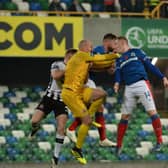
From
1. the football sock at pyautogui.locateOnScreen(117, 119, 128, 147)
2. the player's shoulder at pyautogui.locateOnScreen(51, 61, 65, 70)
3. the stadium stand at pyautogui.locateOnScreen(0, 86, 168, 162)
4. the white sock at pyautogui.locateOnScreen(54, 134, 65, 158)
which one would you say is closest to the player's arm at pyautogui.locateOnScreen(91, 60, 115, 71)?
the player's shoulder at pyautogui.locateOnScreen(51, 61, 65, 70)

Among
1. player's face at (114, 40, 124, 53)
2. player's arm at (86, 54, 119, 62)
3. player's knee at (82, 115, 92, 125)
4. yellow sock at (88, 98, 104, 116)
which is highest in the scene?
player's face at (114, 40, 124, 53)

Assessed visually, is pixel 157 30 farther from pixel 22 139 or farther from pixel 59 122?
pixel 59 122

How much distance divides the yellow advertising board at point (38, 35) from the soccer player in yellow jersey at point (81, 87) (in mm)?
8381

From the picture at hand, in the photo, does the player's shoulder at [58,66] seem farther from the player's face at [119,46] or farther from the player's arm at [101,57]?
the player's face at [119,46]

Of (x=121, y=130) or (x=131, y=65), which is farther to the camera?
(x=121, y=130)

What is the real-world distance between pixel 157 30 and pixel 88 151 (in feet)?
14.0

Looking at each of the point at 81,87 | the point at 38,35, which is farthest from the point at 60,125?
the point at 38,35

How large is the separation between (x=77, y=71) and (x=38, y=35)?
28.4 feet

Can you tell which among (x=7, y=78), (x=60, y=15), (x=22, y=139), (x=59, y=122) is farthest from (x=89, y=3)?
(x=59, y=122)

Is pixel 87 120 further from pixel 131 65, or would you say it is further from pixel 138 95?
pixel 131 65

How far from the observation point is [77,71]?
1152 cm

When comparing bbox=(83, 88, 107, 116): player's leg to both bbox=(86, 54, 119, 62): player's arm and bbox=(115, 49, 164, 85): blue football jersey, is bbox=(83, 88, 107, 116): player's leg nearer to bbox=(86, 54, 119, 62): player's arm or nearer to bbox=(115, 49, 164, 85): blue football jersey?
bbox=(86, 54, 119, 62): player's arm

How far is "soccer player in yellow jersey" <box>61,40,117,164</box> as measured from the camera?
11.5 meters

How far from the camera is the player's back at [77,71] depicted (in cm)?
1149
